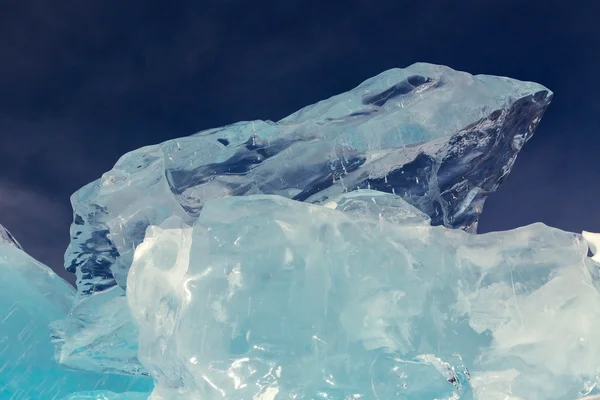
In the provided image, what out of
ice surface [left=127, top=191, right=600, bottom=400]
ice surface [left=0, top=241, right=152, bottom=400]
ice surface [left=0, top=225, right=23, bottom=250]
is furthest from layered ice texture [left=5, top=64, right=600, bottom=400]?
ice surface [left=0, top=225, right=23, bottom=250]

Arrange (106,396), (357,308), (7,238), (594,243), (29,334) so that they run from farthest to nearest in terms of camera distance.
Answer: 1. (7,238)
2. (106,396)
3. (29,334)
4. (594,243)
5. (357,308)

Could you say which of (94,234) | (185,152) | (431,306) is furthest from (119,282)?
(431,306)

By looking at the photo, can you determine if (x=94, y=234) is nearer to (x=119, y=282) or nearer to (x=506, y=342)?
(x=119, y=282)

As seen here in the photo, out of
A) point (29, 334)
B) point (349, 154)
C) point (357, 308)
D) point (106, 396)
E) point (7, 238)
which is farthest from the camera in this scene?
point (7, 238)

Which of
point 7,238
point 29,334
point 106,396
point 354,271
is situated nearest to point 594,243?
point 354,271

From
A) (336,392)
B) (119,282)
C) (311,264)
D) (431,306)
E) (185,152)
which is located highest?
(185,152)

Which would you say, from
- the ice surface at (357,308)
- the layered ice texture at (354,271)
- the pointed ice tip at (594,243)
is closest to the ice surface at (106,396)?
the layered ice texture at (354,271)

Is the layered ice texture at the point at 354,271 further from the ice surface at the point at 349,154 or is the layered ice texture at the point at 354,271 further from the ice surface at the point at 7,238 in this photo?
the ice surface at the point at 7,238

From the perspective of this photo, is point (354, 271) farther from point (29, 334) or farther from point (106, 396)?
point (29, 334)
